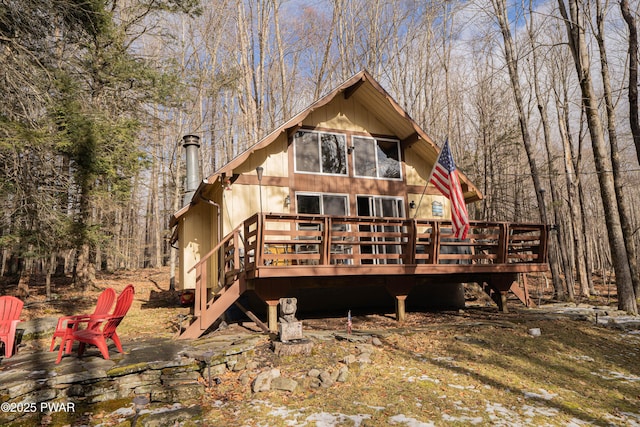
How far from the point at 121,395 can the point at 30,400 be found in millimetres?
1053

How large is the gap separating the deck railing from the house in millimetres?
34

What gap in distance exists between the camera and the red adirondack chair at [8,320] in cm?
677

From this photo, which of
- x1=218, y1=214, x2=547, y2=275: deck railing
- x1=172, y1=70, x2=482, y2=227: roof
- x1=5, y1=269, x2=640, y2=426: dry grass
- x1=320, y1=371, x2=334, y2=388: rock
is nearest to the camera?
x1=5, y1=269, x2=640, y2=426: dry grass

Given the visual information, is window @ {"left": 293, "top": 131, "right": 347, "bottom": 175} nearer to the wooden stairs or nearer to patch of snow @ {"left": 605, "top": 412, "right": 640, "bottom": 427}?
the wooden stairs

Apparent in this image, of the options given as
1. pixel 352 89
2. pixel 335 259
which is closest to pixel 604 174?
pixel 352 89

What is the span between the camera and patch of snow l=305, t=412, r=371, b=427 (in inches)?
180

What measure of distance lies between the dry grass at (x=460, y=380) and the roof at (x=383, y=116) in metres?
5.08

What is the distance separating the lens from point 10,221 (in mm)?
10289

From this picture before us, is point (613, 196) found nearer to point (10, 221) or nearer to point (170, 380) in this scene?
point (170, 380)

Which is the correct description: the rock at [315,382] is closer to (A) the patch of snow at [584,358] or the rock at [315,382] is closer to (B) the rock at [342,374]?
(B) the rock at [342,374]

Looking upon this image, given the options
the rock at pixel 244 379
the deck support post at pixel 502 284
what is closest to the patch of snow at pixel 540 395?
the rock at pixel 244 379

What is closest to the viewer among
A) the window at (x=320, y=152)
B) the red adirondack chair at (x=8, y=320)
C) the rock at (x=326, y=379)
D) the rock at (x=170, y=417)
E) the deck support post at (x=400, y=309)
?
the rock at (x=170, y=417)

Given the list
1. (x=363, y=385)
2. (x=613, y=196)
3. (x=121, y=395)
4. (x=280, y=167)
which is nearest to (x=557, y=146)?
(x=613, y=196)

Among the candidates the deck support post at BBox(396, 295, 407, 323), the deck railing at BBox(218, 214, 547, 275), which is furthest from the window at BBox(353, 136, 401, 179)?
the deck support post at BBox(396, 295, 407, 323)
